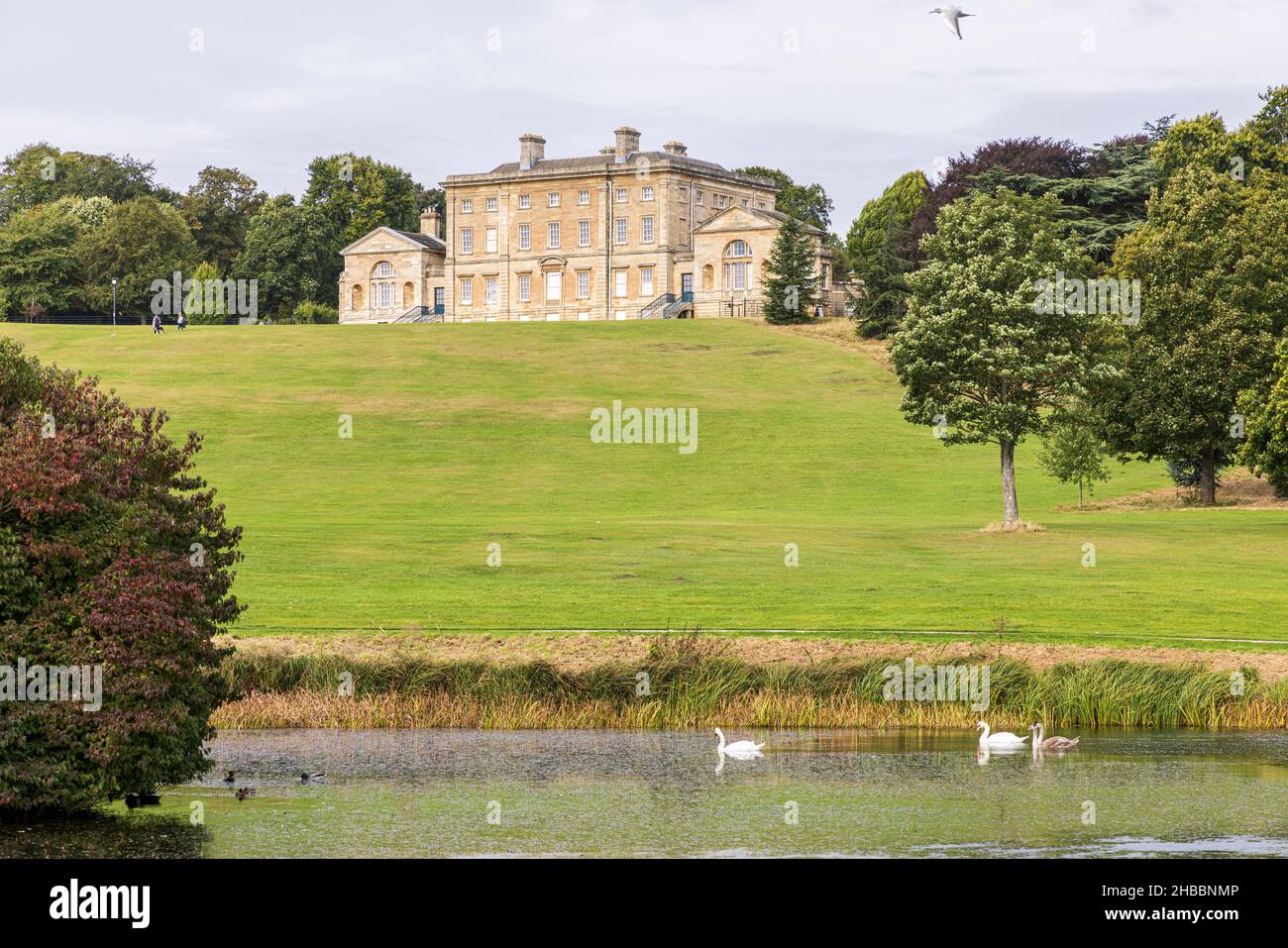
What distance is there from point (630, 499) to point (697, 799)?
138ft

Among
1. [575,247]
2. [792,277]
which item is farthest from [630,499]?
[575,247]

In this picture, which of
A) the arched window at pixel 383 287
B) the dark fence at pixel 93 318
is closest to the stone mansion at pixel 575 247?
the arched window at pixel 383 287

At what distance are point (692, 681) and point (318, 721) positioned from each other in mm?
6271

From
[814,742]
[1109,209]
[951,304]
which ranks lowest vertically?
[814,742]

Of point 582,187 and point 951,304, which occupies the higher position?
point 582,187

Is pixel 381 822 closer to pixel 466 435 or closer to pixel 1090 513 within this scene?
pixel 1090 513

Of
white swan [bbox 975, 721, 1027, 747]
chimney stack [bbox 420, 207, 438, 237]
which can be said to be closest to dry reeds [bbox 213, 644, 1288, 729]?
white swan [bbox 975, 721, 1027, 747]

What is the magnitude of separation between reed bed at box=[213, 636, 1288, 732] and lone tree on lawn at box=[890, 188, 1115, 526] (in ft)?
85.0

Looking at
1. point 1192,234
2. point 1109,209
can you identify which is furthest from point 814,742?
point 1109,209

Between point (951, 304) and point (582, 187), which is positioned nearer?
point (951, 304)

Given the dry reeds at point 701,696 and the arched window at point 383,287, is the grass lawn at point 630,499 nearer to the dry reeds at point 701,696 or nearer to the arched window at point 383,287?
the dry reeds at point 701,696

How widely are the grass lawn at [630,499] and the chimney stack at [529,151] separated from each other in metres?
32.7

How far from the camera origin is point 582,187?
448 ft

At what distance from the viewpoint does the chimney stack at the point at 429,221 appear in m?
148
